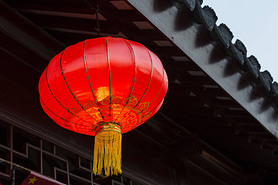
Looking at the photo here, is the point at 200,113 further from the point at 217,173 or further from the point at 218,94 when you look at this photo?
the point at 217,173

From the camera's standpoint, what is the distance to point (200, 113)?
682 cm

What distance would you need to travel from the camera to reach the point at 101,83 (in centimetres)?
419

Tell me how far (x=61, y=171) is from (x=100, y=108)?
1455 millimetres

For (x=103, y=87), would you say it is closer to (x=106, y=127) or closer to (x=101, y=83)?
(x=101, y=83)

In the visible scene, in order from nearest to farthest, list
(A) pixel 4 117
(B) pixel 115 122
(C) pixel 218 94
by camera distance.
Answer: (B) pixel 115 122, (A) pixel 4 117, (C) pixel 218 94

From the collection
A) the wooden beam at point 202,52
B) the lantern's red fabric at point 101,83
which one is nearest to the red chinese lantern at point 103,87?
the lantern's red fabric at point 101,83

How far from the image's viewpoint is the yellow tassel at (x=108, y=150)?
4.51 meters

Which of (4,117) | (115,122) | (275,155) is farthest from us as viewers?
(275,155)

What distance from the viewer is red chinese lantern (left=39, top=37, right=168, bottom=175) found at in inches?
165

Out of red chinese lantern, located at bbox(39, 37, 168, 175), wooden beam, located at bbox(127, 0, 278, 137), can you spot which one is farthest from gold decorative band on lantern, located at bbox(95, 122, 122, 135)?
wooden beam, located at bbox(127, 0, 278, 137)

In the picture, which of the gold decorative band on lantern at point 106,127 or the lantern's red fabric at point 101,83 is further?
the gold decorative band on lantern at point 106,127

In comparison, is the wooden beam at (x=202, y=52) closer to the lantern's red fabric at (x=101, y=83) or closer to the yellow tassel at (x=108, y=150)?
the lantern's red fabric at (x=101, y=83)

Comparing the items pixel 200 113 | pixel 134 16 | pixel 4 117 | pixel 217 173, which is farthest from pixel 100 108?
pixel 217 173

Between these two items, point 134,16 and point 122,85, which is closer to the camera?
point 122,85
